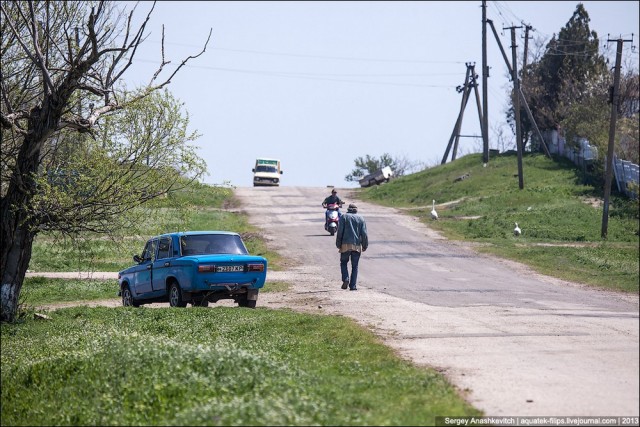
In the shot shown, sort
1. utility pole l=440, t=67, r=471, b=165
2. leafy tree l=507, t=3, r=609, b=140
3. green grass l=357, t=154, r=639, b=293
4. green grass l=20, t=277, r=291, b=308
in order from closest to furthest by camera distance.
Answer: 1. green grass l=20, t=277, r=291, b=308
2. green grass l=357, t=154, r=639, b=293
3. leafy tree l=507, t=3, r=609, b=140
4. utility pole l=440, t=67, r=471, b=165

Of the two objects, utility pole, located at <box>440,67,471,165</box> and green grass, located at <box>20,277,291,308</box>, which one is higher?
utility pole, located at <box>440,67,471,165</box>

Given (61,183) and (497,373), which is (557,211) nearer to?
(61,183)

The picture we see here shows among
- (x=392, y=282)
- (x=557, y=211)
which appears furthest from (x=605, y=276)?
(x=557, y=211)

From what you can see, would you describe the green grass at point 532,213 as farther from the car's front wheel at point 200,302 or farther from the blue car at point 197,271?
the car's front wheel at point 200,302

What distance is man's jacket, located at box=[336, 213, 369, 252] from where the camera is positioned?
75.2ft

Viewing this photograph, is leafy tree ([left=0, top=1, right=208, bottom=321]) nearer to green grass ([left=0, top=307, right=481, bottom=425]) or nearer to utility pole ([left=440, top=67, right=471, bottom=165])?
green grass ([left=0, top=307, right=481, bottom=425])

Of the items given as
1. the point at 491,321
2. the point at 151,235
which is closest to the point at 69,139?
the point at 151,235

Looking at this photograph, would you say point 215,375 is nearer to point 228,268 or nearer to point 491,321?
point 491,321

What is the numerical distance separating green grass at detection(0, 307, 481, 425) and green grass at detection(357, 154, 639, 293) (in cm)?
571

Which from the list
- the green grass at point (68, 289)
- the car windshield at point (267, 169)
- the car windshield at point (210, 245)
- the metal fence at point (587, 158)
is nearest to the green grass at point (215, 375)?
the car windshield at point (210, 245)

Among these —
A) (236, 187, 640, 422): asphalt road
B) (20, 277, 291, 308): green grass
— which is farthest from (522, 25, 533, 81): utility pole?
(20, 277, 291, 308): green grass

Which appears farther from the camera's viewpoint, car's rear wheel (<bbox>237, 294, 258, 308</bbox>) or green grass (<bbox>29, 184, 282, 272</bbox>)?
car's rear wheel (<bbox>237, 294, 258, 308</bbox>)

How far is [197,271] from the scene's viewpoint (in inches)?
781

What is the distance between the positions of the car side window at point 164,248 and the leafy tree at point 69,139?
4.90 ft
